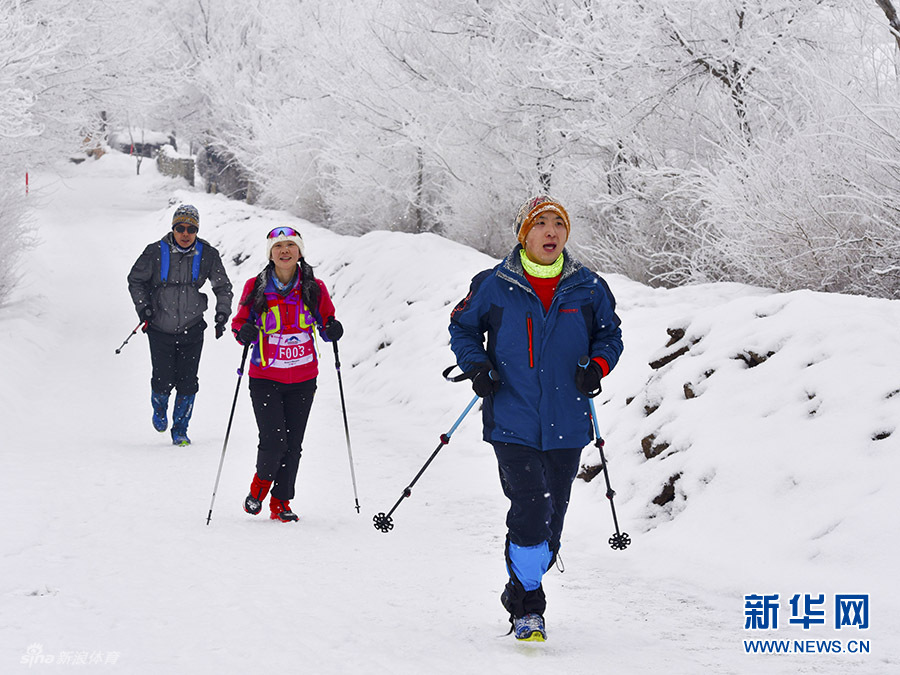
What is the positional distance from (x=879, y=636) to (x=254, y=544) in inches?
135

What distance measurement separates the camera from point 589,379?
3.80 meters

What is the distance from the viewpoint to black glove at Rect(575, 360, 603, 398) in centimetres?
379

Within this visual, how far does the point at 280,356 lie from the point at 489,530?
1866mm

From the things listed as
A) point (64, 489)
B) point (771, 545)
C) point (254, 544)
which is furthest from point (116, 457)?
point (771, 545)

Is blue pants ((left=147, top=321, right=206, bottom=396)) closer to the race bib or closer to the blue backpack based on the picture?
the blue backpack

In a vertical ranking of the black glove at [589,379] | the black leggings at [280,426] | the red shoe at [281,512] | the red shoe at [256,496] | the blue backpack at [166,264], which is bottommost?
the red shoe at [281,512]

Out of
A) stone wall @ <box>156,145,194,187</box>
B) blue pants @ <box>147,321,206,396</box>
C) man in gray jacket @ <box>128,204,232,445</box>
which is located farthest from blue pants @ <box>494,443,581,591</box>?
stone wall @ <box>156,145,194,187</box>

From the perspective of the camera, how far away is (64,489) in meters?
6.14

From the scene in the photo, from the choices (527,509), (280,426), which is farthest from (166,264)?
(527,509)

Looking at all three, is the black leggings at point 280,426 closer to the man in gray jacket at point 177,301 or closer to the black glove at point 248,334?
the black glove at point 248,334

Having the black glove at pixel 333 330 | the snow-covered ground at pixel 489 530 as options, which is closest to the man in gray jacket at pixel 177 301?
the snow-covered ground at pixel 489 530

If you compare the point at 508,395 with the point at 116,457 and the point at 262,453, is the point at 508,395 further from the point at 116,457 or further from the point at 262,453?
the point at 116,457

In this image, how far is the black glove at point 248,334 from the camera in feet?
18.7

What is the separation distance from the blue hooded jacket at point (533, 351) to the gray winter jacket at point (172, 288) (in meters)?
4.75
